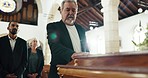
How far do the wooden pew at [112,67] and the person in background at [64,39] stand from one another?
0.12 m

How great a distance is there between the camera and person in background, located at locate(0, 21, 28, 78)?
3.04m

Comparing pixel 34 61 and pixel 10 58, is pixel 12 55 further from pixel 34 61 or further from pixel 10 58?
pixel 34 61

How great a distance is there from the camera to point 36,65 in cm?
425

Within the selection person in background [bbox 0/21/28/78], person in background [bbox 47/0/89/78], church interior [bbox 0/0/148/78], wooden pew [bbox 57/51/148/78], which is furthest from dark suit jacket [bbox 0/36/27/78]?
church interior [bbox 0/0/148/78]

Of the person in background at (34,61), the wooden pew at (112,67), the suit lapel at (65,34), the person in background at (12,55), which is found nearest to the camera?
the wooden pew at (112,67)

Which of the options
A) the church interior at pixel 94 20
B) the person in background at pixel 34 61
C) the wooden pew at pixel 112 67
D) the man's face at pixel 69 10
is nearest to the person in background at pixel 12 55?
the person in background at pixel 34 61

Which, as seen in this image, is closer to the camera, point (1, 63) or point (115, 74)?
point (115, 74)

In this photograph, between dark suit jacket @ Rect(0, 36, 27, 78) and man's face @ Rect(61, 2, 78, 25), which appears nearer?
man's face @ Rect(61, 2, 78, 25)

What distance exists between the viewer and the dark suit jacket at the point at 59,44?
67.2 inches

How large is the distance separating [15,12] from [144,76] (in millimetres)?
11664

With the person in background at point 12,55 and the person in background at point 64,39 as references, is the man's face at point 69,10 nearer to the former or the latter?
the person in background at point 64,39

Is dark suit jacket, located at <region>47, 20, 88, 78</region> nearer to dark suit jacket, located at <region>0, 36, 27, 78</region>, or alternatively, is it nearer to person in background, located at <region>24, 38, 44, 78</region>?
dark suit jacket, located at <region>0, 36, 27, 78</region>

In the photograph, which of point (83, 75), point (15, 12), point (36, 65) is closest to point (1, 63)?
point (36, 65)

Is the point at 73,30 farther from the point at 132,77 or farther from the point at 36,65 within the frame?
the point at 36,65
